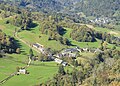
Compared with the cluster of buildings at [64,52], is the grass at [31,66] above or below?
above

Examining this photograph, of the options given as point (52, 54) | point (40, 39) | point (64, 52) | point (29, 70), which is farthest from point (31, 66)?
point (40, 39)

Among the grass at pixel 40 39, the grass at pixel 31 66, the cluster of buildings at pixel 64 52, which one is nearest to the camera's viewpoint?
the grass at pixel 31 66

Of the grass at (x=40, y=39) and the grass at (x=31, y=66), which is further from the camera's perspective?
the grass at (x=40, y=39)

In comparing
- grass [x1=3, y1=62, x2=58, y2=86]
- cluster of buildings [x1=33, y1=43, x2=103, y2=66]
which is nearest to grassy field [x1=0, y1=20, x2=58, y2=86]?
grass [x1=3, y1=62, x2=58, y2=86]

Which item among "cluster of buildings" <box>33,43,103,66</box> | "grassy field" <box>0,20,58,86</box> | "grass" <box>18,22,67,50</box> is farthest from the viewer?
"grass" <box>18,22,67,50</box>

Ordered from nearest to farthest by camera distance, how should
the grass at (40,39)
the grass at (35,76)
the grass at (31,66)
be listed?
1. the grass at (35,76)
2. the grass at (31,66)
3. the grass at (40,39)

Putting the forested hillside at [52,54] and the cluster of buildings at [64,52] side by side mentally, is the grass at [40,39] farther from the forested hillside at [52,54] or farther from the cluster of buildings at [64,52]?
the cluster of buildings at [64,52]

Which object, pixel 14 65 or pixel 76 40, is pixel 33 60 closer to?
pixel 14 65

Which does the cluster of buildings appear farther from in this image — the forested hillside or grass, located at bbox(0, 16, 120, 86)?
grass, located at bbox(0, 16, 120, 86)

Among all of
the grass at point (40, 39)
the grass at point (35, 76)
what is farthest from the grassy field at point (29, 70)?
the grass at point (40, 39)

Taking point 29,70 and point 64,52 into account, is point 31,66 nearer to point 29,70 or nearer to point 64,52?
point 29,70

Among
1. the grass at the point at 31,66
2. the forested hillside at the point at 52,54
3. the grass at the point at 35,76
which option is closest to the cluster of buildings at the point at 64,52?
the forested hillside at the point at 52,54
